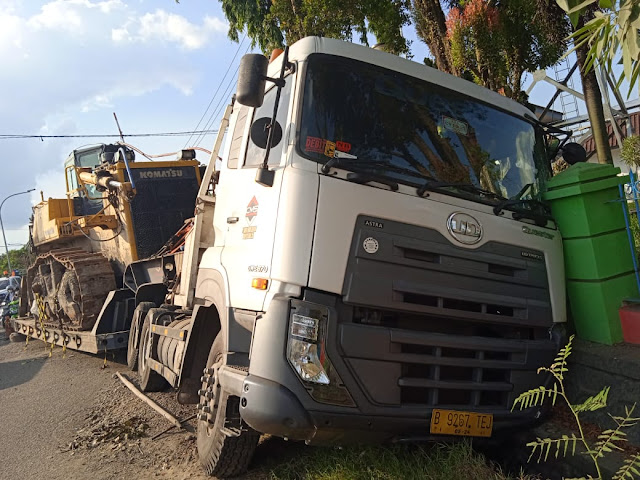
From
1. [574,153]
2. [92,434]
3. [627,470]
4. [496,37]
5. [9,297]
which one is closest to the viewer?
[627,470]

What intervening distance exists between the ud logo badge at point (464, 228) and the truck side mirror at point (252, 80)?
1411 millimetres

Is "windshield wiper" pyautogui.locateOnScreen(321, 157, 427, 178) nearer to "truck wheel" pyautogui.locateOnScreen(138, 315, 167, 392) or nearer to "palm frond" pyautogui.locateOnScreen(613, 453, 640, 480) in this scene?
"palm frond" pyautogui.locateOnScreen(613, 453, 640, 480)


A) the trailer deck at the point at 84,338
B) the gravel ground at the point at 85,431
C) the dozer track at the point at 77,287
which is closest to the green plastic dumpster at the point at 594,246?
the gravel ground at the point at 85,431

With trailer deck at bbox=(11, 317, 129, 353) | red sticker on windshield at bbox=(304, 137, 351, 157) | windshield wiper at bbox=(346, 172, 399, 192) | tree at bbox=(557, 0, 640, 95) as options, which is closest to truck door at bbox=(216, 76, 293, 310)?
red sticker on windshield at bbox=(304, 137, 351, 157)

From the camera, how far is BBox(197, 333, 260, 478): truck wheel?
3.64m

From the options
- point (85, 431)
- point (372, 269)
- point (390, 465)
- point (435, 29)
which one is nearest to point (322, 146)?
point (372, 269)

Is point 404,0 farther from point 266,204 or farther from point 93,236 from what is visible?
point 266,204

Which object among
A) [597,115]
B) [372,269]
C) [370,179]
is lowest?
[372,269]

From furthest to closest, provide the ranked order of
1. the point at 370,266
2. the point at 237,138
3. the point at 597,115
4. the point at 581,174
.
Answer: the point at 597,115 < the point at 237,138 < the point at 581,174 < the point at 370,266

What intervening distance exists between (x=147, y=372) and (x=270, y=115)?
3.87m

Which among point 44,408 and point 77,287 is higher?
point 77,287

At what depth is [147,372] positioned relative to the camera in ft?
20.6

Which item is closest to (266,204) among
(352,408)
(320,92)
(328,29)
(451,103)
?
(320,92)

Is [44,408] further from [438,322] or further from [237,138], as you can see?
[438,322]
